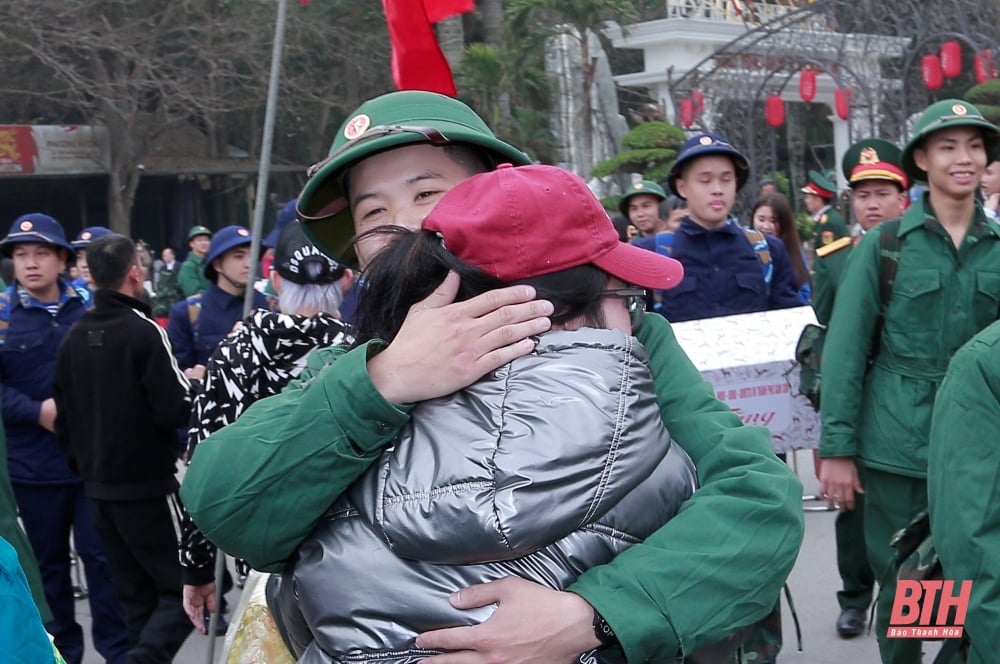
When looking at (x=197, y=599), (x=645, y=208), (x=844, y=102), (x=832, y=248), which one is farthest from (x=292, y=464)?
(x=844, y=102)

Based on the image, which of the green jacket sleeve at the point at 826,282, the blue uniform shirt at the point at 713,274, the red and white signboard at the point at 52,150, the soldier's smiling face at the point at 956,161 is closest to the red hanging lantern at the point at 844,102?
the green jacket sleeve at the point at 826,282

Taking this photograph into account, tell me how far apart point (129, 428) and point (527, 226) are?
380cm

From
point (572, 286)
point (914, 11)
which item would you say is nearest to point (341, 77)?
point (914, 11)

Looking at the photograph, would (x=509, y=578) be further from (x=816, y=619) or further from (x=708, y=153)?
(x=816, y=619)

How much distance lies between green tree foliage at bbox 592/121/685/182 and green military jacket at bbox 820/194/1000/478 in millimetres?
9883

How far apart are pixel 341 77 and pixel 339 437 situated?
2443 cm

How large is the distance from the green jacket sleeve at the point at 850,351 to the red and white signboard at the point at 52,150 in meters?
23.2

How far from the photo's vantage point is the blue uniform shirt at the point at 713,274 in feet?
16.8

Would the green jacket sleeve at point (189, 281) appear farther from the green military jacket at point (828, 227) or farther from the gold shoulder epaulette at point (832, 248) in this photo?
the gold shoulder epaulette at point (832, 248)

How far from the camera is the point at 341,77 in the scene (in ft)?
82.3

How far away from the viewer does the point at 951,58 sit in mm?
13703

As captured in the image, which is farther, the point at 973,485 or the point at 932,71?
the point at 932,71

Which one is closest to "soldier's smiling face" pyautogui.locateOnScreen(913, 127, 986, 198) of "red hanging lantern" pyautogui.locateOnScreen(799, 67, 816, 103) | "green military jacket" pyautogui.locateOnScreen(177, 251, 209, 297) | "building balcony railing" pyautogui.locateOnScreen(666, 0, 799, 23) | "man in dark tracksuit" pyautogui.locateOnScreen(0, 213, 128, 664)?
"man in dark tracksuit" pyautogui.locateOnScreen(0, 213, 128, 664)

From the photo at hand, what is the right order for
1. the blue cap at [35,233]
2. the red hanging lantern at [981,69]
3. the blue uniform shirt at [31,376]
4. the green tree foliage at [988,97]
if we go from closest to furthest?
1. the blue uniform shirt at [31,376]
2. the blue cap at [35,233]
3. the red hanging lantern at [981,69]
4. the green tree foliage at [988,97]
